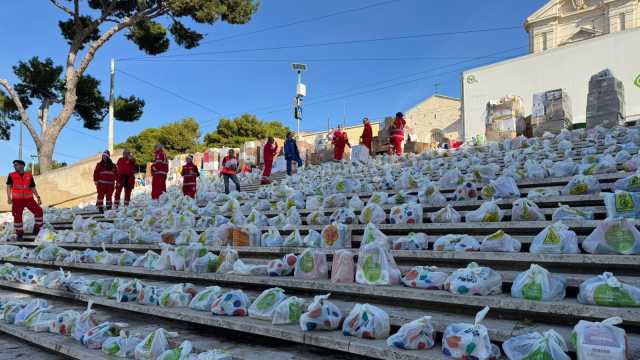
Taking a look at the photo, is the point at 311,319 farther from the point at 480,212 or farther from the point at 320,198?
the point at 320,198

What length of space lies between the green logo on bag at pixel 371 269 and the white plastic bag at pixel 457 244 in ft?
2.28

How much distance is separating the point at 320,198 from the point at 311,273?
10.3 ft

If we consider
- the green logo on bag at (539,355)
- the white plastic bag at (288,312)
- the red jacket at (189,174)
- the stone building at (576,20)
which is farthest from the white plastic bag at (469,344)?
the stone building at (576,20)

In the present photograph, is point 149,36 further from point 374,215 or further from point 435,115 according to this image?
point 435,115

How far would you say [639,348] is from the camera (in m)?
2.13

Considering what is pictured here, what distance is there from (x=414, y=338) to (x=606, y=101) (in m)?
11.5

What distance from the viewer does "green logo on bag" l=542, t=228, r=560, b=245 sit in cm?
323

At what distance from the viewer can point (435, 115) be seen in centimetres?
3966

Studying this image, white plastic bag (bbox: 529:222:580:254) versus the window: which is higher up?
the window

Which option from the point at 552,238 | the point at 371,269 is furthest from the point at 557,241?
the point at 371,269

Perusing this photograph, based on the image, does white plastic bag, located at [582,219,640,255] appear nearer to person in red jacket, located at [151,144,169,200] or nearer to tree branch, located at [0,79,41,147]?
person in red jacket, located at [151,144,169,200]

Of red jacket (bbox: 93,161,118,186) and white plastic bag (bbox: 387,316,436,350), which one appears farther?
red jacket (bbox: 93,161,118,186)

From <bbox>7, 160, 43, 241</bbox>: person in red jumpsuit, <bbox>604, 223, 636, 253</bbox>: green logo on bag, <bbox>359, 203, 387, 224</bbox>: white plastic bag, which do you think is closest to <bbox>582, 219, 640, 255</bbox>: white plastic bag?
<bbox>604, 223, 636, 253</bbox>: green logo on bag

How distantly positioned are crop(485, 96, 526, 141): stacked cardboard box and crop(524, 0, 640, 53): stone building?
22529 millimetres
